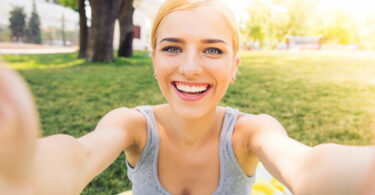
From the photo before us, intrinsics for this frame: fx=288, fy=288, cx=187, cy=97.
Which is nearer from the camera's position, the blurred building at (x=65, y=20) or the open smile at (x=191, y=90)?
the open smile at (x=191, y=90)

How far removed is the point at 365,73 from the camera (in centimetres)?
962

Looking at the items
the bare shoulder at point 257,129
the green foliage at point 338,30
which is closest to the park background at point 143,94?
the bare shoulder at point 257,129

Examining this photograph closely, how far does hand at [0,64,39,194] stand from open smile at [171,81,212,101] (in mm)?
1075

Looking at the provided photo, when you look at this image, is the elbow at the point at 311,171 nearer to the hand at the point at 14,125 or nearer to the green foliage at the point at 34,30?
the hand at the point at 14,125

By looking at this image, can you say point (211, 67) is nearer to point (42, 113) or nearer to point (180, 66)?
point (180, 66)

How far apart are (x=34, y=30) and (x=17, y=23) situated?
3.03m

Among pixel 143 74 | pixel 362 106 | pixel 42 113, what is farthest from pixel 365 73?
pixel 42 113

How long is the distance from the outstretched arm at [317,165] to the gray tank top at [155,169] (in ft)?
1.35

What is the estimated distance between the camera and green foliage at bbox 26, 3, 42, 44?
28344 millimetres

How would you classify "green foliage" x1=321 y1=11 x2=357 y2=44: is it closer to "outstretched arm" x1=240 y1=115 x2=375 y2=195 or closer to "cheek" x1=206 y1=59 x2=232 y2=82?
"cheek" x1=206 y1=59 x2=232 y2=82

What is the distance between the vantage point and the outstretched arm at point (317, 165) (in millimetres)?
692

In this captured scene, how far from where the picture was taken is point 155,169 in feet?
5.76

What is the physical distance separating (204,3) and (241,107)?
3930 millimetres

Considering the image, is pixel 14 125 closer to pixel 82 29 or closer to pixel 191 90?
pixel 191 90
